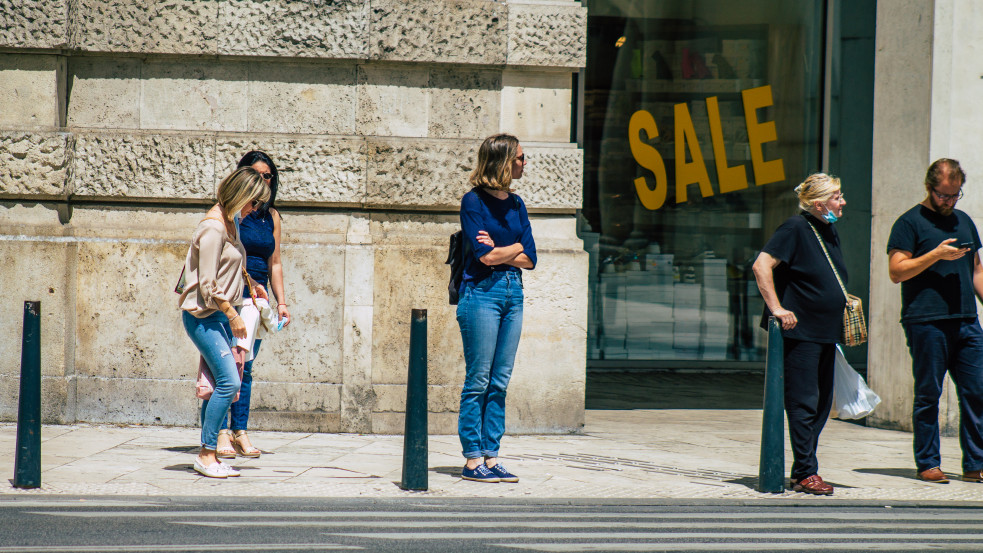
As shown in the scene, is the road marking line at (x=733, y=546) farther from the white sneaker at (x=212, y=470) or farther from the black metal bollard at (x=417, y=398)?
the white sneaker at (x=212, y=470)

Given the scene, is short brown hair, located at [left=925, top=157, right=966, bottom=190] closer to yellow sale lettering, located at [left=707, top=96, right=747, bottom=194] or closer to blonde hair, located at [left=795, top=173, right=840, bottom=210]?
blonde hair, located at [left=795, top=173, right=840, bottom=210]

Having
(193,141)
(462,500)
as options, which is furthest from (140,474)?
(193,141)

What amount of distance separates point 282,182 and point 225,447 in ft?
6.35

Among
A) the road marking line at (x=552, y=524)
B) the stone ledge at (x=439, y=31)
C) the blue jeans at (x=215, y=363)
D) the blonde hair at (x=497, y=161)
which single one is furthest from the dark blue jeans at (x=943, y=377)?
the blue jeans at (x=215, y=363)

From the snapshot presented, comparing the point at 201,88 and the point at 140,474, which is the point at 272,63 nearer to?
the point at 201,88

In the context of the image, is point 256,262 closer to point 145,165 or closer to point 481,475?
point 145,165

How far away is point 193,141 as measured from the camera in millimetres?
7102

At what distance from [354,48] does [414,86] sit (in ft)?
1.55

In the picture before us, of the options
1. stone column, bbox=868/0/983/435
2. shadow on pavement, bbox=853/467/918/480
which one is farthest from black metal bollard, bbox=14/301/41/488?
stone column, bbox=868/0/983/435

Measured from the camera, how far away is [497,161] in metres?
5.57

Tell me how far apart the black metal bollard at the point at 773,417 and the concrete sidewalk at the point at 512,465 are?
0.10m

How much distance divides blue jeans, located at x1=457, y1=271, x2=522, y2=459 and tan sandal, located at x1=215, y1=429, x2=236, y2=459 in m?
1.36

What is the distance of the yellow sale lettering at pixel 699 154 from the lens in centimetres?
1057

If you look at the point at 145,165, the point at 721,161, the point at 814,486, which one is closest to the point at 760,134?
the point at 721,161
